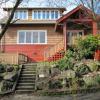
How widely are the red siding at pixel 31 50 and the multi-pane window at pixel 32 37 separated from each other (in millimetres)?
570

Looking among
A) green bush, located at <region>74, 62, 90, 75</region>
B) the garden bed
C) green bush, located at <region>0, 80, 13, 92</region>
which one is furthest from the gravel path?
green bush, located at <region>74, 62, 90, 75</region>

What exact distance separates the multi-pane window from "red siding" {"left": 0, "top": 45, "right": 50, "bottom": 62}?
0.57 metres

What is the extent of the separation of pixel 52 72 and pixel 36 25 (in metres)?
11.3

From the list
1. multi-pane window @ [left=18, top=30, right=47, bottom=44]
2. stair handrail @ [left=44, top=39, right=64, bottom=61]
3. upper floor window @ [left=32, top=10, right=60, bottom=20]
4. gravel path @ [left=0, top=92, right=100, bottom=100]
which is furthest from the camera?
upper floor window @ [left=32, top=10, right=60, bottom=20]

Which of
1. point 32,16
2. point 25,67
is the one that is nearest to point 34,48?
point 32,16

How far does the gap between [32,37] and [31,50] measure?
1446 millimetres

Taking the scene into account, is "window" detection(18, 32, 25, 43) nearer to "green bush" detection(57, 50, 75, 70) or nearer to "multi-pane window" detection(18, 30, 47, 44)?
"multi-pane window" detection(18, 30, 47, 44)

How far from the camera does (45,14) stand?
3669 centimetres

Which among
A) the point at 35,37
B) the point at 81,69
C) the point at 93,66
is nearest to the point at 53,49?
the point at 35,37

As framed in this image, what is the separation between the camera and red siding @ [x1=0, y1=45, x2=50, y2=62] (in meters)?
33.4

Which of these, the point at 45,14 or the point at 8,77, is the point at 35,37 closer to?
the point at 45,14

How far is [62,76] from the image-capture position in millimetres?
22844

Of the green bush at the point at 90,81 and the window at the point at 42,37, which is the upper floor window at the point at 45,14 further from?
the green bush at the point at 90,81

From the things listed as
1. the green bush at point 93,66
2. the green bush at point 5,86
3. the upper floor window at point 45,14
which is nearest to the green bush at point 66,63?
the green bush at point 93,66
